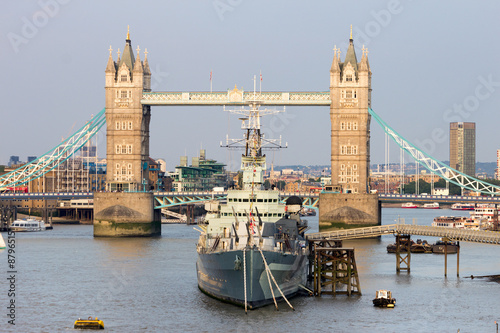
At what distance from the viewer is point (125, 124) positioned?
5325 inches

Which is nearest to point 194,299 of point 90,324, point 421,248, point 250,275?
point 250,275

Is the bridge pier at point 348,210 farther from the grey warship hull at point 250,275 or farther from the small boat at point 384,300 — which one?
the small boat at point 384,300

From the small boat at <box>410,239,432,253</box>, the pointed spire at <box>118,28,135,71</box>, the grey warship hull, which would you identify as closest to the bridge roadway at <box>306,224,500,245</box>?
the grey warship hull

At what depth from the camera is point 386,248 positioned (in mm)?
112688

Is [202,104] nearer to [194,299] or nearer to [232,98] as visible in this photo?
[232,98]

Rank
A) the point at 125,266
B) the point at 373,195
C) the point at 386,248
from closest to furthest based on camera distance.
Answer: the point at 125,266 → the point at 386,248 → the point at 373,195

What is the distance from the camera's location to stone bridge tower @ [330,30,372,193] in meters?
132

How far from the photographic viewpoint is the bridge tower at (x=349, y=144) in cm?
13025

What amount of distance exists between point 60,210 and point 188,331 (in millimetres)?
136829

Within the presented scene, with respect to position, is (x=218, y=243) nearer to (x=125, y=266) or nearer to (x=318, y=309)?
(x=318, y=309)

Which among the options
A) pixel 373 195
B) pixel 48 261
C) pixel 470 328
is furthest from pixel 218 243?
pixel 373 195

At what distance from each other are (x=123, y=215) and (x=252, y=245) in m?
71.4

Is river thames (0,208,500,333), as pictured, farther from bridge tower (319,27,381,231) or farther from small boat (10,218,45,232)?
small boat (10,218,45,232)

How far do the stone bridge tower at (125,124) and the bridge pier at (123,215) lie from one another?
299cm
